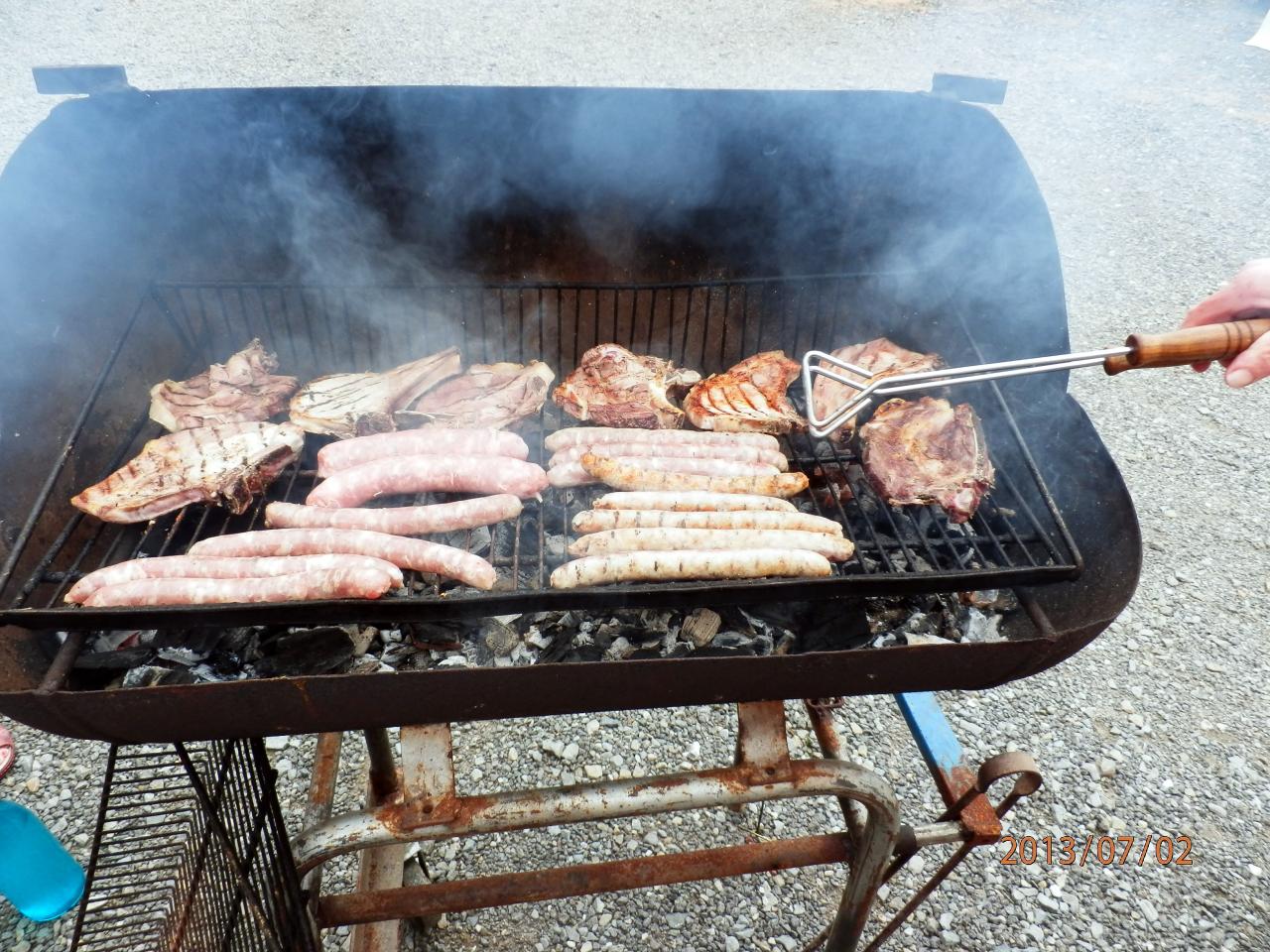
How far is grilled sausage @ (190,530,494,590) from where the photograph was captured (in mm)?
2586

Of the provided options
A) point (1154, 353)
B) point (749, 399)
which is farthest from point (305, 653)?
point (1154, 353)

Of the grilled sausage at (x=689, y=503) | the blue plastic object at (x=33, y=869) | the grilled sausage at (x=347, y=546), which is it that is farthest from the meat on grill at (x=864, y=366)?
the blue plastic object at (x=33, y=869)

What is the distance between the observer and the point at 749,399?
3434mm

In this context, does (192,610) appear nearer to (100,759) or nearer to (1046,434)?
(100,759)

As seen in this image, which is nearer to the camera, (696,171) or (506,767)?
(696,171)

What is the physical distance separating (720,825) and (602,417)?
7.21ft

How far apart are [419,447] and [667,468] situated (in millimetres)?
968

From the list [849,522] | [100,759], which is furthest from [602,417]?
[100,759]

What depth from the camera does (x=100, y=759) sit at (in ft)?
13.3

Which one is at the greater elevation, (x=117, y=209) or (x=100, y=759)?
(x=117, y=209)

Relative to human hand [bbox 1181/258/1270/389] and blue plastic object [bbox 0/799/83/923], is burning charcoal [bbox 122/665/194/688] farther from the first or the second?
human hand [bbox 1181/258/1270/389]

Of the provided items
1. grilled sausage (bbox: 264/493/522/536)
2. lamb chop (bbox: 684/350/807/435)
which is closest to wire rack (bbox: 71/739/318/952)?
grilled sausage (bbox: 264/493/522/536)

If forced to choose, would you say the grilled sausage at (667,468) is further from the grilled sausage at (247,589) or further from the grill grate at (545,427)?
the grilled sausage at (247,589)

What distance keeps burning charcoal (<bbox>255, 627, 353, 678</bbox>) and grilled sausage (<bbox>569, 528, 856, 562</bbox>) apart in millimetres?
922
